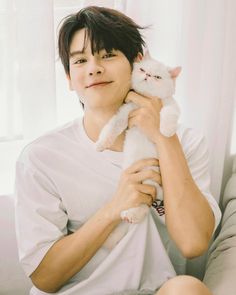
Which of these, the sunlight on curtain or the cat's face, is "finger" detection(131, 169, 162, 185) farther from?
the sunlight on curtain

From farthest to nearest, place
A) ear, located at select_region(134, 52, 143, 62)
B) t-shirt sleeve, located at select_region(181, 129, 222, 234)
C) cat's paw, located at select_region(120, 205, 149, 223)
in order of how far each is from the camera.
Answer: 1. t-shirt sleeve, located at select_region(181, 129, 222, 234)
2. ear, located at select_region(134, 52, 143, 62)
3. cat's paw, located at select_region(120, 205, 149, 223)

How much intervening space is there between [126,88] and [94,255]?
0.48 metres

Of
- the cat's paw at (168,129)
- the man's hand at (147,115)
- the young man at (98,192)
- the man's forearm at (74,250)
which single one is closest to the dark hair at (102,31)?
the young man at (98,192)

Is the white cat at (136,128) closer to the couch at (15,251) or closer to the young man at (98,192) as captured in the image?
the young man at (98,192)

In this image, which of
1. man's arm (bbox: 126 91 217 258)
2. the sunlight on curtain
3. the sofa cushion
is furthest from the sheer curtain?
man's arm (bbox: 126 91 217 258)

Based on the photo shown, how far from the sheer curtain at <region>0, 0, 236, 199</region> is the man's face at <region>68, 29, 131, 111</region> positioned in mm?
222

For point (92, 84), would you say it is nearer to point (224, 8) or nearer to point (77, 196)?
point (77, 196)

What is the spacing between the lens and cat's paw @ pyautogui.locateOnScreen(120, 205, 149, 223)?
3.46 ft

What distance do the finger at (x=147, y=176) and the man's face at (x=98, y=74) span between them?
0.66 feet

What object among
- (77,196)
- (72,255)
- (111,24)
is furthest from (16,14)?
(72,255)

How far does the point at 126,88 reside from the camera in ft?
3.77

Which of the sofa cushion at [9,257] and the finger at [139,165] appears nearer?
the finger at [139,165]

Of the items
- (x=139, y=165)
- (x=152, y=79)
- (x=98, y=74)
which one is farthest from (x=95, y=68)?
(x=139, y=165)

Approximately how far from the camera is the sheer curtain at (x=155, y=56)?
129 centimetres
